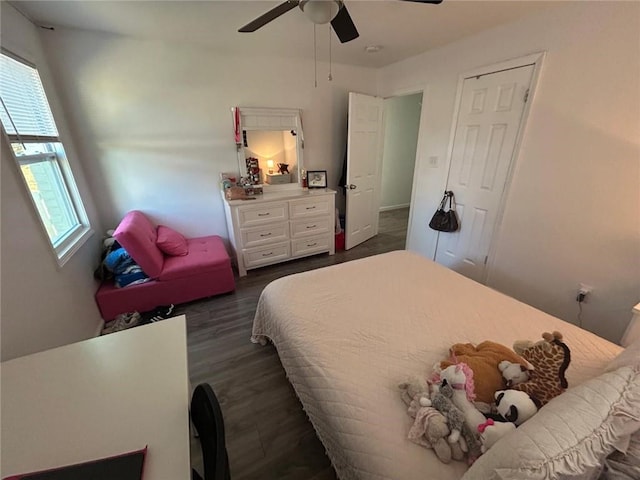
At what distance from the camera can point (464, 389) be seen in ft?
3.22

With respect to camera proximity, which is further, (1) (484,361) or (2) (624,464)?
(1) (484,361)

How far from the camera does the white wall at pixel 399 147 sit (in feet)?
16.5

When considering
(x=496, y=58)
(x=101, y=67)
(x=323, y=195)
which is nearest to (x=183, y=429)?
(x=323, y=195)

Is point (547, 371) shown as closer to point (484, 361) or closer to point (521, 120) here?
point (484, 361)

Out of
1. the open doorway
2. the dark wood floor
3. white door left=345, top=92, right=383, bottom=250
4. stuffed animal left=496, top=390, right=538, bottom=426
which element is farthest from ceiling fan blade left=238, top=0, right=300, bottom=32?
Result: the open doorway

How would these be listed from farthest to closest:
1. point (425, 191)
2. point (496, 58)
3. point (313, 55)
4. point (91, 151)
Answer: point (425, 191) → point (313, 55) → point (91, 151) → point (496, 58)

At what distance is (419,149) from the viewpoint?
3.17 meters

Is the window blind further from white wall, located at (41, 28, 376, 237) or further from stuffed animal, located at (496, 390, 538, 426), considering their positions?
stuffed animal, located at (496, 390, 538, 426)

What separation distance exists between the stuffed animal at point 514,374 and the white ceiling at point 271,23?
2.27 m

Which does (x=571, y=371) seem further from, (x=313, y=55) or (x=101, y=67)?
(x=101, y=67)

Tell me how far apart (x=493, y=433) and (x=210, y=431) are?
32.8 inches

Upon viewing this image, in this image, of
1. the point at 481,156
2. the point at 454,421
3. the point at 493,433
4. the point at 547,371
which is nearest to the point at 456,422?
the point at 454,421

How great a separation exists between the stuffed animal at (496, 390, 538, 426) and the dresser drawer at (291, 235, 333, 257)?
2.61 metres

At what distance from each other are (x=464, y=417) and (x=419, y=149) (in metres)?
2.93
